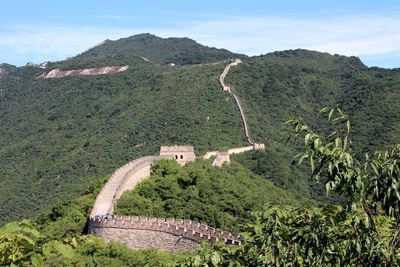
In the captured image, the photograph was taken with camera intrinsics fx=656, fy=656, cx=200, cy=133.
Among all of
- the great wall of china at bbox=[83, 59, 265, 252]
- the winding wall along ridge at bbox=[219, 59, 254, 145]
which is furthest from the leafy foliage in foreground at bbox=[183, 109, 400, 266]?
the winding wall along ridge at bbox=[219, 59, 254, 145]

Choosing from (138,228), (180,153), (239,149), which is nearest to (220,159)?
(180,153)

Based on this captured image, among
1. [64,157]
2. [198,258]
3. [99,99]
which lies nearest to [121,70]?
[99,99]

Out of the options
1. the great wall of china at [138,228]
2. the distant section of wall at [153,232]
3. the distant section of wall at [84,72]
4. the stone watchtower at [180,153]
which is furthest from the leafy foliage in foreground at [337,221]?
the distant section of wall at [84,72]

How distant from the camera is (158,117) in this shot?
85688 mm

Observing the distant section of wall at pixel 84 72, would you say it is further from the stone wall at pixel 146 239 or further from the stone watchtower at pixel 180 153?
the stone wall at pixel 146 239

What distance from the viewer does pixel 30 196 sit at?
258 feet

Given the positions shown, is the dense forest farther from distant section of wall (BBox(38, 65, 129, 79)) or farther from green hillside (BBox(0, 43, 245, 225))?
distant section of wall (BBox(38, 65, 129, 79))

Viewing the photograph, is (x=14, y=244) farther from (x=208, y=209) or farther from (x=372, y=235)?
(x=208, y=209)

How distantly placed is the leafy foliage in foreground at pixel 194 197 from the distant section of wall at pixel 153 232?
141 inches

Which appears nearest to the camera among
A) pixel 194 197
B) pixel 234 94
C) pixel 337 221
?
pixel 337 221

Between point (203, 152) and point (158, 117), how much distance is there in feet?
76.5

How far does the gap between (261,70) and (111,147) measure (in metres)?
31.9

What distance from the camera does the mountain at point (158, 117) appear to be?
73188 mm

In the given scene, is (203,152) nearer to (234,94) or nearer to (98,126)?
(234,94)
